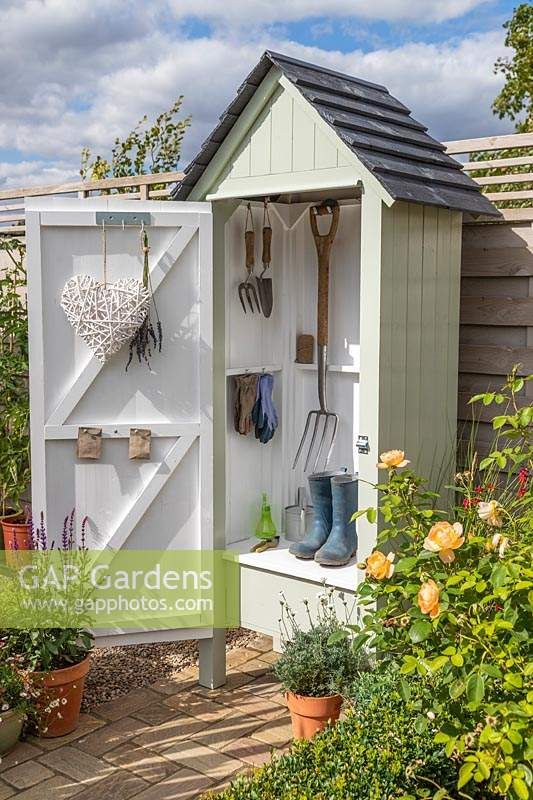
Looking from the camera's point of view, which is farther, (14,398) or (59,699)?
(14,398)

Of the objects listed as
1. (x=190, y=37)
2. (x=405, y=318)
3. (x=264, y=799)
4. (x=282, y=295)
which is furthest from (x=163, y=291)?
(x=264, y=799)

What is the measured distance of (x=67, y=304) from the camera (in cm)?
351

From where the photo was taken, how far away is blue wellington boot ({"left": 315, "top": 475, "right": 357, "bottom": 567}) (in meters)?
3.61

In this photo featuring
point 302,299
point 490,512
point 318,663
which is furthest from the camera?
point 302,299

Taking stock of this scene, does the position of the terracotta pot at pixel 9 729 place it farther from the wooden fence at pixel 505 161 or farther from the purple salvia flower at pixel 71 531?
the wooden fence at pixel 505 161

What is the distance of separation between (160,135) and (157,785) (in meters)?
5.63

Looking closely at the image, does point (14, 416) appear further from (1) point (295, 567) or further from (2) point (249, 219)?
(1) point (295, 567)

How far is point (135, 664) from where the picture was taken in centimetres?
428

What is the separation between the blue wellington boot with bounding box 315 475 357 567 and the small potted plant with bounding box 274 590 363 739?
0.65 feet

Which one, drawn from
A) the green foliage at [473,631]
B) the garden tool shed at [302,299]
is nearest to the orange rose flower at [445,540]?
the green foliage at [473,631]

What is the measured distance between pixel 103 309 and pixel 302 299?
1.11 metres

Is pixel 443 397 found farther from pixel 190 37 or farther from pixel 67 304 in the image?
pixel 190 37

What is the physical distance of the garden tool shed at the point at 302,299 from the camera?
3260 millimetres

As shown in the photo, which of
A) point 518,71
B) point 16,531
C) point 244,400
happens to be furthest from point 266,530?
point 518,71
